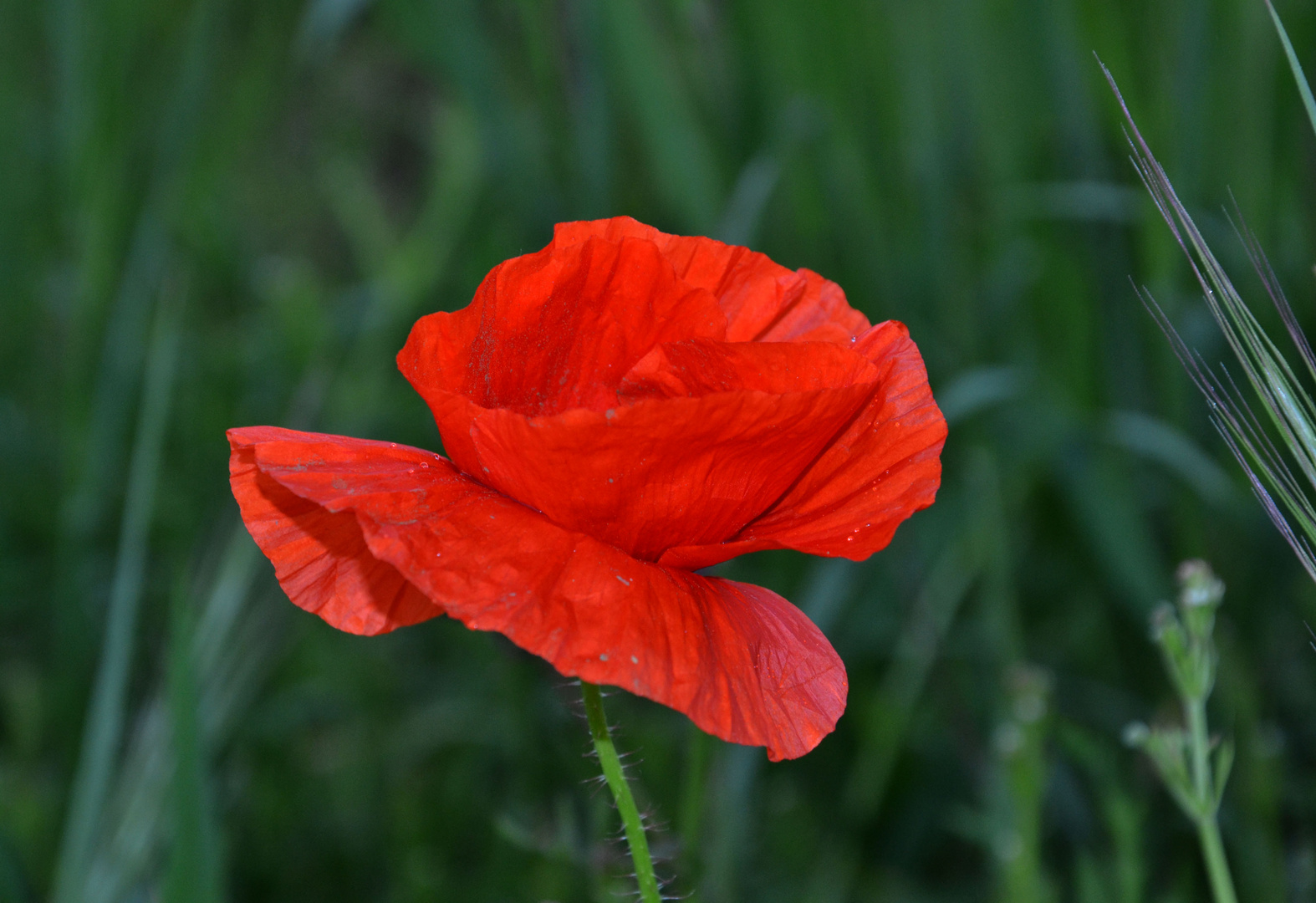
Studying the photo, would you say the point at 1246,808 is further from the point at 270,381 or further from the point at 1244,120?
the point at 270,381

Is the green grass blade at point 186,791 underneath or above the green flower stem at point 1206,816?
underneath

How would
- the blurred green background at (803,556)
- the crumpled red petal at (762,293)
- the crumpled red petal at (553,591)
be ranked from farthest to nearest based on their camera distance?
the blurred green background at (803,556) → the crumpled red petal at (762,293) → the crumpled red petal at (553,591)

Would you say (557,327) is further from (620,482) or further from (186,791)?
(186,791)

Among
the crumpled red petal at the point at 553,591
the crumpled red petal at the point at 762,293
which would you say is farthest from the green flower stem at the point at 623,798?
the crumpled red petal at the point at 762,293

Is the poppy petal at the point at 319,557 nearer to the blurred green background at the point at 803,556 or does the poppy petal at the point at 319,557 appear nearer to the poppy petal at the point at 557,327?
the poppy petal at the point at 557,327

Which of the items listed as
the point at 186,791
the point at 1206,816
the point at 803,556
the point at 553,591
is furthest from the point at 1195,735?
the point at 803,556

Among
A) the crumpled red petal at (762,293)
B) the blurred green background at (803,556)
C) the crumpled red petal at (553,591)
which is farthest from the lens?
the blurred green background at (803,556)

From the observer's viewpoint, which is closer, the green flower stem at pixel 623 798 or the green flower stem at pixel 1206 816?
the green flower stem at pixel 623 798

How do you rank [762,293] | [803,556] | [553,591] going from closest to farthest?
[553,591] → [762,293] → [803,556]
